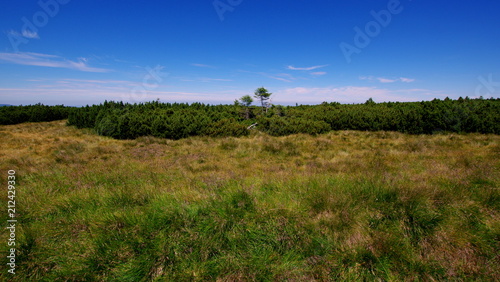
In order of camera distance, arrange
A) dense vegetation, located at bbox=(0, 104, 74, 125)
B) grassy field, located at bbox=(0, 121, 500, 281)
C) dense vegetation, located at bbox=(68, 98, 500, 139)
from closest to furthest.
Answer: grassy field, located at bbox=(0, 121, 500, 281) → dense vegetation, located at bbox=(68, 98, 500, 139) → dense vegetation, located at bbox=(0, 104, 74, 125)

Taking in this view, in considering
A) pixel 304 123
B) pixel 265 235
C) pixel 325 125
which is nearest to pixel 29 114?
pixel 304 123

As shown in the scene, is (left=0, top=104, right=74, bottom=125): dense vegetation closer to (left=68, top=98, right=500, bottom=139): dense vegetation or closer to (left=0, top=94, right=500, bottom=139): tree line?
(left=0, top=94, right=500, bottom=139): tree line

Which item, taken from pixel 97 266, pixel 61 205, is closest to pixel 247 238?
pixel 97 266

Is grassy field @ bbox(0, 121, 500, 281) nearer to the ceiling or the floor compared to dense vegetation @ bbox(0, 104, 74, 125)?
nearer to the floor

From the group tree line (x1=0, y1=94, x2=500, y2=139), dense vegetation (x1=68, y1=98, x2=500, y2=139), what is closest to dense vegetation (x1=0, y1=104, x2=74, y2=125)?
tree line (x1=0, y1=94, x2=500, y2=139)

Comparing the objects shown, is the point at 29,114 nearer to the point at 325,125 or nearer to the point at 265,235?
the point at 325,125

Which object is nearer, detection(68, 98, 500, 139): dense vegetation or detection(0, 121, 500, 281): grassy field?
detection(0, 121, 500, 281): grassy field

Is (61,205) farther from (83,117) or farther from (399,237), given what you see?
(83,117)

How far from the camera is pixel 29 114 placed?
35594 mm

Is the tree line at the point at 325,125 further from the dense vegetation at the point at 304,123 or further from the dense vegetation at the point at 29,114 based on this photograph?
the dense vegetation at the point at 29,114

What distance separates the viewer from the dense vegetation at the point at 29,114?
107 ft

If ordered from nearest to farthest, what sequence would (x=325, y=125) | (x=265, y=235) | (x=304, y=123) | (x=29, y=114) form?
(x=265, y=235)
(x=304, y=123)
(x=325, y=125)
(x=29, y=114)

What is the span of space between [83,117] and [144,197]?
33.6 meters

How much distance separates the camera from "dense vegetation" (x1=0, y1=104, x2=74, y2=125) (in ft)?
107
